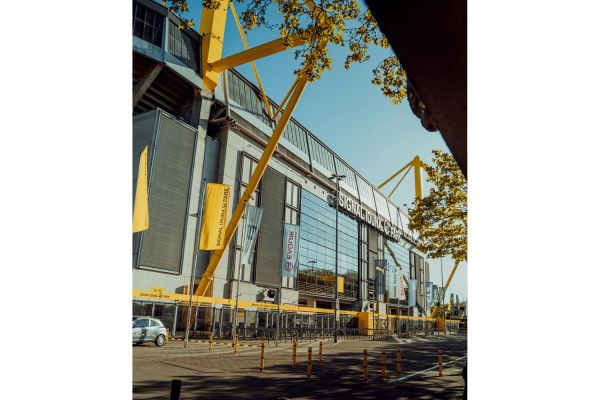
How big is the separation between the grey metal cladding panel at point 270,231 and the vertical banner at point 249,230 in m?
8.72

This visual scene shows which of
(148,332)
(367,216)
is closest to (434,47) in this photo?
(148,332)

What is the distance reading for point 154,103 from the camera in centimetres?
2891

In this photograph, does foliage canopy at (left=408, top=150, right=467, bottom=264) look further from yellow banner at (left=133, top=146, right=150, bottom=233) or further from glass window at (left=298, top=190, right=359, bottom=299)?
glass window at (left=298, top=190, right=359, bottom=299)

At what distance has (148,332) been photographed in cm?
1727

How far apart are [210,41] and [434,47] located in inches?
1090

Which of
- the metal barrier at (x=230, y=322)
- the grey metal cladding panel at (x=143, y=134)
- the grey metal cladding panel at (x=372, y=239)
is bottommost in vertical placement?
the metal barrier at (x=230, y=322)

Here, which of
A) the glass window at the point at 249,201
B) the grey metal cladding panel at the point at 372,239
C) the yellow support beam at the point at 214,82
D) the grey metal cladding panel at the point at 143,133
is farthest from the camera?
the grey metal cladding panel at the point at 372,239

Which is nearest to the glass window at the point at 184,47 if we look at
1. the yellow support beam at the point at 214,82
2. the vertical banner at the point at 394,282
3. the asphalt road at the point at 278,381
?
the yellow support beam at the point at 214,82

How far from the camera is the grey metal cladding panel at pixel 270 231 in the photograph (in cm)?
3300

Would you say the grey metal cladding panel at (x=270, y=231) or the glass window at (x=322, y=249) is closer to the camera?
the grey metal cladding panel at (x=270, y=231)

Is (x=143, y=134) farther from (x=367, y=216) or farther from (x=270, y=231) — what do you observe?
(x=367, y=216)

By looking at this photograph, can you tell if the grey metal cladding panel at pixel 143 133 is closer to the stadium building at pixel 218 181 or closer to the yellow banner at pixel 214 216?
the stadium building at pixel 218 181
